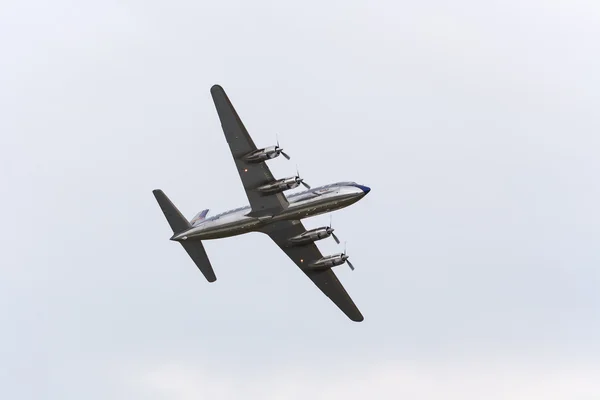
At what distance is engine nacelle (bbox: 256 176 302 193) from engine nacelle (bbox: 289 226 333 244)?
6921 millimetres

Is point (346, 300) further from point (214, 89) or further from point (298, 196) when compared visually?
point (214, 89)

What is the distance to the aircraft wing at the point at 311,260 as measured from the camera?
112 metres

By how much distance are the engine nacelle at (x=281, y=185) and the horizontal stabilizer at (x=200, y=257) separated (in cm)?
884

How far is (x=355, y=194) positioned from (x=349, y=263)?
9.30m

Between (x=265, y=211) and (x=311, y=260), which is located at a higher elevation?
(x=265, y=211)

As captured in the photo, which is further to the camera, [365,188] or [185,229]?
[185,229]

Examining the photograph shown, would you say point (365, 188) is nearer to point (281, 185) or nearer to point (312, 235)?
point (281, 185)

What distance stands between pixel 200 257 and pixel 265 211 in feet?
25.8

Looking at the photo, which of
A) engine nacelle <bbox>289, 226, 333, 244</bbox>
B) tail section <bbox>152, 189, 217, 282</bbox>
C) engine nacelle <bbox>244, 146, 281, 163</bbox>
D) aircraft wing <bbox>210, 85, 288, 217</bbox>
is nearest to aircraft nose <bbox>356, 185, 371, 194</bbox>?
engine nacelle <bbox>289, 226, 333, 244</bbox>

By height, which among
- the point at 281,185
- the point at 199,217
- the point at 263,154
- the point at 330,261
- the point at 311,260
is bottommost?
the point at 330,261

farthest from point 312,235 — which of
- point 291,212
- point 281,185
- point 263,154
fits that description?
point 263,154

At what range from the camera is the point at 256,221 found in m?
108

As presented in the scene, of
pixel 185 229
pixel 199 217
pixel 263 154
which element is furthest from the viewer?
pixel 199 217

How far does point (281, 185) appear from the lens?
346 feet
